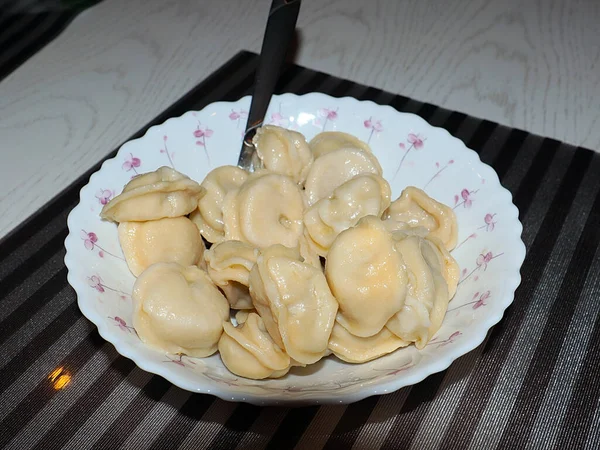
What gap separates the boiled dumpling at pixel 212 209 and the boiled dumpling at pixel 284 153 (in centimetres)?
7

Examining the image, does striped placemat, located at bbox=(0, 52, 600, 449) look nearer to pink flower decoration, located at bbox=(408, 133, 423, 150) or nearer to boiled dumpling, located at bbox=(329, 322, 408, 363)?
boiled dumpling, located at bbox=(329, 322, 408, 363)

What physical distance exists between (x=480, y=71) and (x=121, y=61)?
102 cm

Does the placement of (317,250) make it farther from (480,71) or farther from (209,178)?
(480,71)

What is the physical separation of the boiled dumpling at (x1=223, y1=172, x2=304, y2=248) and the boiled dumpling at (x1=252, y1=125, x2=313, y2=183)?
0.06 metres

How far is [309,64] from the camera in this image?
1837mm

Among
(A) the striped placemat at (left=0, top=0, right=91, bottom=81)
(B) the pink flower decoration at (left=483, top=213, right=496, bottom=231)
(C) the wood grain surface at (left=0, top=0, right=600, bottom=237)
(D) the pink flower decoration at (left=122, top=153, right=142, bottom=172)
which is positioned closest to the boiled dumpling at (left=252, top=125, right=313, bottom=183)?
(D) the pink flower decoration at (left=122, top=153, right=142, bottom=172)

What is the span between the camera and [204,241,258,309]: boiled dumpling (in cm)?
99

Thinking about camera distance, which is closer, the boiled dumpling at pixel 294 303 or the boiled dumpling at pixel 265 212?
the boiled dumpling at pixel 294 303

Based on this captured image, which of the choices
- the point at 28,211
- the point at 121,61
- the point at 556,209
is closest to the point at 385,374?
the point at 556,209

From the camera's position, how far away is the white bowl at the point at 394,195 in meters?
0.90

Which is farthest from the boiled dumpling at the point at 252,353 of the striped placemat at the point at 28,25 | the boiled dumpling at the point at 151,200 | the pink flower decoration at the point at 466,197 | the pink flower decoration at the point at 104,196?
the striped placemat at the point at 28,25

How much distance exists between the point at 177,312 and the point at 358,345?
27 centimetres

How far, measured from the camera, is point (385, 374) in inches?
36.3

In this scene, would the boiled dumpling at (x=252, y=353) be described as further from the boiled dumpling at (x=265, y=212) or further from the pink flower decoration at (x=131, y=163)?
the pink flower decoration at (x=131, y=163)
